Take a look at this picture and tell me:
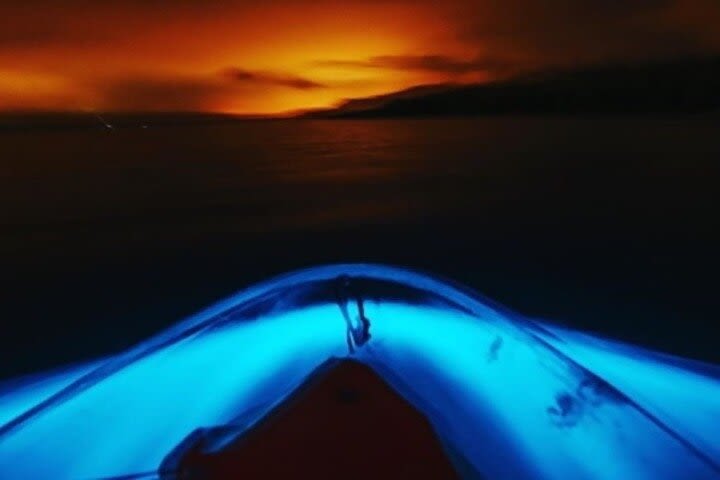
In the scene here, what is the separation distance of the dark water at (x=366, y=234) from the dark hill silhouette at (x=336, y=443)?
1.85 meters

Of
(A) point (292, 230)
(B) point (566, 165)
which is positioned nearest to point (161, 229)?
(A) point (292, 230)

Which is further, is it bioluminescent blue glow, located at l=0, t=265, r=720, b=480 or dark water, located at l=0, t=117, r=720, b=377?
dark water, located at l=0, t=117, r=720, b=377

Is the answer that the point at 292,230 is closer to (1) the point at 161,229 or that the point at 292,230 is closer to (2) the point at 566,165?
(1) the point at 161,229

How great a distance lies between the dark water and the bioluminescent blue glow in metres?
0.93

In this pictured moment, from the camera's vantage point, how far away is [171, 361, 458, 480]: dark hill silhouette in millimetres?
1346

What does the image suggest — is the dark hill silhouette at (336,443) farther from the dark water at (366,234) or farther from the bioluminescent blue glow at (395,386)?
the dark water at (366,234)

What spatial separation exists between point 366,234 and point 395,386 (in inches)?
157

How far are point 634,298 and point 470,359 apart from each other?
6.41ft

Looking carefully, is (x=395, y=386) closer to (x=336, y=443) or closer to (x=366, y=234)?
(x=336, y=443)

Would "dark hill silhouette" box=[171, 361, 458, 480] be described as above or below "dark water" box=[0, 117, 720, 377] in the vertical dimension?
above

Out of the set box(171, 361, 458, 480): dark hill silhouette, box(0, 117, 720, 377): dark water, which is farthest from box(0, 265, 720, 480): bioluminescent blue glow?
box(0, 117, 720, 377): dark water

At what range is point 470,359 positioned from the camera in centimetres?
212

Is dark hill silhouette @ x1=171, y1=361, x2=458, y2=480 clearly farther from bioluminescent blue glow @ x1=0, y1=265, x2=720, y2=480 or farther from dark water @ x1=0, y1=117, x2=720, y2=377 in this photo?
dark water @ x1=0, y1=117, x2=720, y2=377

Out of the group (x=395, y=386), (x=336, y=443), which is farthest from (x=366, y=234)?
(x=336, y=443)
